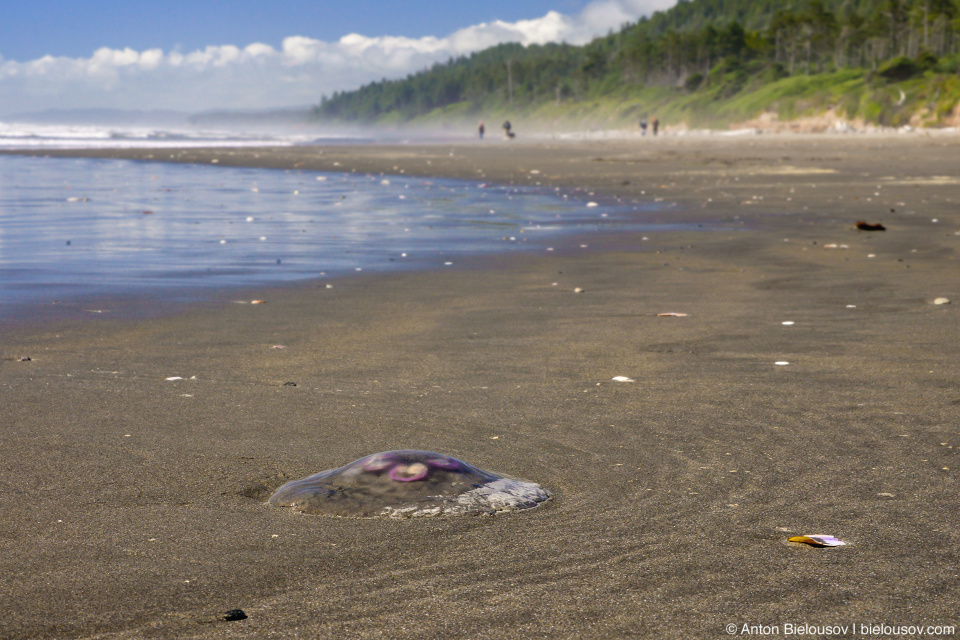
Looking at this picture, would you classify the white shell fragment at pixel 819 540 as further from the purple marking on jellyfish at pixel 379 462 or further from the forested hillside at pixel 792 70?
the forested hillside at pixel 792 70

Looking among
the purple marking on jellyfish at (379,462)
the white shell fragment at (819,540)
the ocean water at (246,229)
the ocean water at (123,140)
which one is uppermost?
the ocean water at (123,140)

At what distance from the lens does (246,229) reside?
13.4m

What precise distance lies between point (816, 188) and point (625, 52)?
133 meters

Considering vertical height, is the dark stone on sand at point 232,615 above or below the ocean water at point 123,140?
below

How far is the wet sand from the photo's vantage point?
272 cm

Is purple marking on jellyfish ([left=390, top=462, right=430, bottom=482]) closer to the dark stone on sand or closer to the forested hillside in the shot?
the dark stone on sand

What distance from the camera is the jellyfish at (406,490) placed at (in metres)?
3.44

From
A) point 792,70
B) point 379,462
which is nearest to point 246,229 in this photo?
point 379,462

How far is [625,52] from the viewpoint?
146 m

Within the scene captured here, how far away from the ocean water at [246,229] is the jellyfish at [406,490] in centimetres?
479

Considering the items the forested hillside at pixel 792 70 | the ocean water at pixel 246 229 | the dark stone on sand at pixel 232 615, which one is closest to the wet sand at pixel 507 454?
the dark stone on sand at pixel 232 615

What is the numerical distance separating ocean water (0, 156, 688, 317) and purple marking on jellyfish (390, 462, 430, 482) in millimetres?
4952

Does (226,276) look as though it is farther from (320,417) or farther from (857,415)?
(857,415)

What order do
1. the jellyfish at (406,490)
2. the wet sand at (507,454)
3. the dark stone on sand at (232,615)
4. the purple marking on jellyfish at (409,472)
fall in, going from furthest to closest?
the purple marking on jellyfish at (409,472) → the jellyfish at (406,490) → the wet sand at (507,454) → the dark stone on sand at (232,615)
